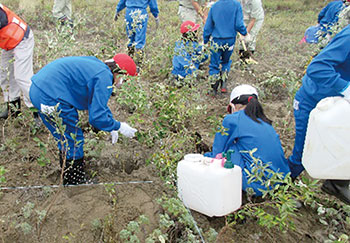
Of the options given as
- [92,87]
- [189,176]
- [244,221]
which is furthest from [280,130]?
[92,87]

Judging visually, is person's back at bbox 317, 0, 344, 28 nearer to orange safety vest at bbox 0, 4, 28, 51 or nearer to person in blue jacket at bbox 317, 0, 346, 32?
person in blue jacket at bbox 317, 0, 346, 32

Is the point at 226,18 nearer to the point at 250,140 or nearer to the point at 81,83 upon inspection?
the point at 250,140

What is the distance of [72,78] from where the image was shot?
2537mm

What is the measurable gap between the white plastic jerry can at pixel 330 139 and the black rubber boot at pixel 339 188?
30 cm

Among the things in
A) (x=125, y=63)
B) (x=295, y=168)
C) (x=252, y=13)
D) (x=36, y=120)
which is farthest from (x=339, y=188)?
(x=252, y=13)

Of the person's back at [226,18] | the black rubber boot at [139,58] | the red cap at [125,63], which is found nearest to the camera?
the red cap at [125,63]

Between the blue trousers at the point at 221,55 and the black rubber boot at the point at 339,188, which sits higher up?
the blue trousers at the point at 221,55

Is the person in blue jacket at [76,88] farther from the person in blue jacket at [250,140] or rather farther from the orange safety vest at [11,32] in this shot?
the orange safety vest at [11,32]

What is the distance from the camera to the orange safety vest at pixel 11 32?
3254 millimetres

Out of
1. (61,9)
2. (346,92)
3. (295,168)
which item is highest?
(346,92)

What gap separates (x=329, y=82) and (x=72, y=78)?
194cm

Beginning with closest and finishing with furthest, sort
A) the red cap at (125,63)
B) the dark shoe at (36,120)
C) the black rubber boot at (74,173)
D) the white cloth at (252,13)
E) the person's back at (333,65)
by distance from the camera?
1. the person's back at (333,65)
2. the red cap at (125,63)
3. the black rubber boot at (74,173)
4. the dark shoe at (36,120)
5. the white cloth at (252,13)

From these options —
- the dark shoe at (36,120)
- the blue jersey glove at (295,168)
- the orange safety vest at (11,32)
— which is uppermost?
the orange safety vest at (11,32)

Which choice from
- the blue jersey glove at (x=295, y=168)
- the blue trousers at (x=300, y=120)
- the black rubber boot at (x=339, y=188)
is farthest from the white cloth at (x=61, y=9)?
the black rubber boot at (x=339, y=188)
